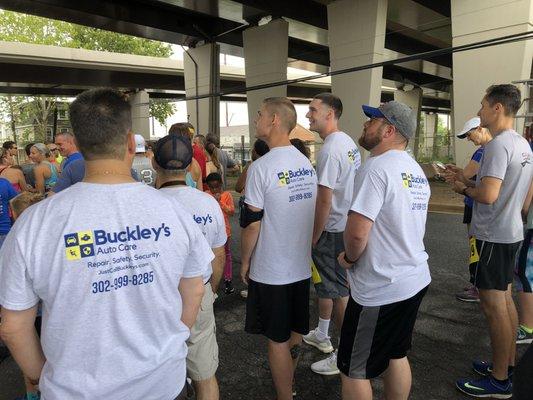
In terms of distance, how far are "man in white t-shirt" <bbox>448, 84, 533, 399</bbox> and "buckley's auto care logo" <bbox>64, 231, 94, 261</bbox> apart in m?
2.74

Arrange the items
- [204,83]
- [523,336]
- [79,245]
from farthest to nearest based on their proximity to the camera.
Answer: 1. [204,83]
2. [523,336]
3. [79,245]

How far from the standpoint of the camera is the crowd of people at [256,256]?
130cm

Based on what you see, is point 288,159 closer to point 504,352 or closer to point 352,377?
point 352,377

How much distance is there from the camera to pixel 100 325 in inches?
52.0

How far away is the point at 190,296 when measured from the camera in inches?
64.7

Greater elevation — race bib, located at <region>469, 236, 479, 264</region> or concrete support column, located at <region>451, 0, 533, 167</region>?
concrete support column, located at <region>451, 0, 533, 167</region>

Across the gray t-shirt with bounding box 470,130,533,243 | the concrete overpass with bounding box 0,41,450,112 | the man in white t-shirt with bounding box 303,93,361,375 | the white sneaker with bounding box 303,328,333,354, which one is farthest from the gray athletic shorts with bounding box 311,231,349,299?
the concrete overpass with bounding box 0,41,450,112

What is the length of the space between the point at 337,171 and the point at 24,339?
2.49 m

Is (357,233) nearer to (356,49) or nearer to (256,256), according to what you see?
(256,256)

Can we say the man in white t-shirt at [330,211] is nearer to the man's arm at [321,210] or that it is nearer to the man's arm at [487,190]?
the man's arm at [321,210]

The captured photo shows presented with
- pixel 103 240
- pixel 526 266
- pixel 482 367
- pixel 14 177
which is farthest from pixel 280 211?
pixel 14 177

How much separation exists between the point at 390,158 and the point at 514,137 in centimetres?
140

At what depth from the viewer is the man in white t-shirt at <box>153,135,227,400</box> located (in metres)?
2.30

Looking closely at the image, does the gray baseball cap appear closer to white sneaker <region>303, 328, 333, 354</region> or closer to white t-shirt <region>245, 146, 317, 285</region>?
white t-shirt <region>245, 146, 317, 285</region>
